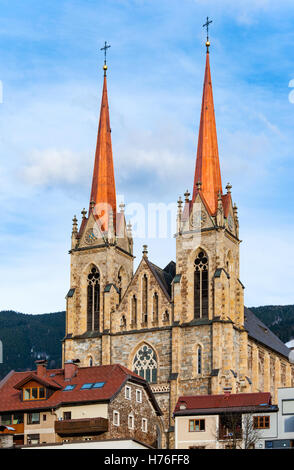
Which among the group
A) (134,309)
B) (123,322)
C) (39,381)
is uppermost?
(134,309)

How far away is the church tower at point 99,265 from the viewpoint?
85188 millimetres

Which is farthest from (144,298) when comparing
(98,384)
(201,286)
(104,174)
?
(98,384)

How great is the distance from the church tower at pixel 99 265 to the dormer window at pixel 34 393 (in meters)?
14.4

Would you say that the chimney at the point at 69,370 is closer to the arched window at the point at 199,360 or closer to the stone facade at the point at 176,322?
the stone facade at the point at 176,322

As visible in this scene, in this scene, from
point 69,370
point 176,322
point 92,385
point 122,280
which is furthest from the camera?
point 122,280

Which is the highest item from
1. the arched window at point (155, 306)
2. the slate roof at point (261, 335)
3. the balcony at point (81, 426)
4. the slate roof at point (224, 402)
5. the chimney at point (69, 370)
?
the arched window at point (155, 306)

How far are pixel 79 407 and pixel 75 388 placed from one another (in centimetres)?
361

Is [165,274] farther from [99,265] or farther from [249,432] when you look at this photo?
[249,432]

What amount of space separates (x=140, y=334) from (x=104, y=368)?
12.1 meters

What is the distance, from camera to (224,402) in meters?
66.4

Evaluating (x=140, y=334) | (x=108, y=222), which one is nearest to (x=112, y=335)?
(x=140, y=334)

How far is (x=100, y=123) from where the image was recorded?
3691 inches

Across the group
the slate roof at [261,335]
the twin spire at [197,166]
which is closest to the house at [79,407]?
the slate roof at [261,335]
